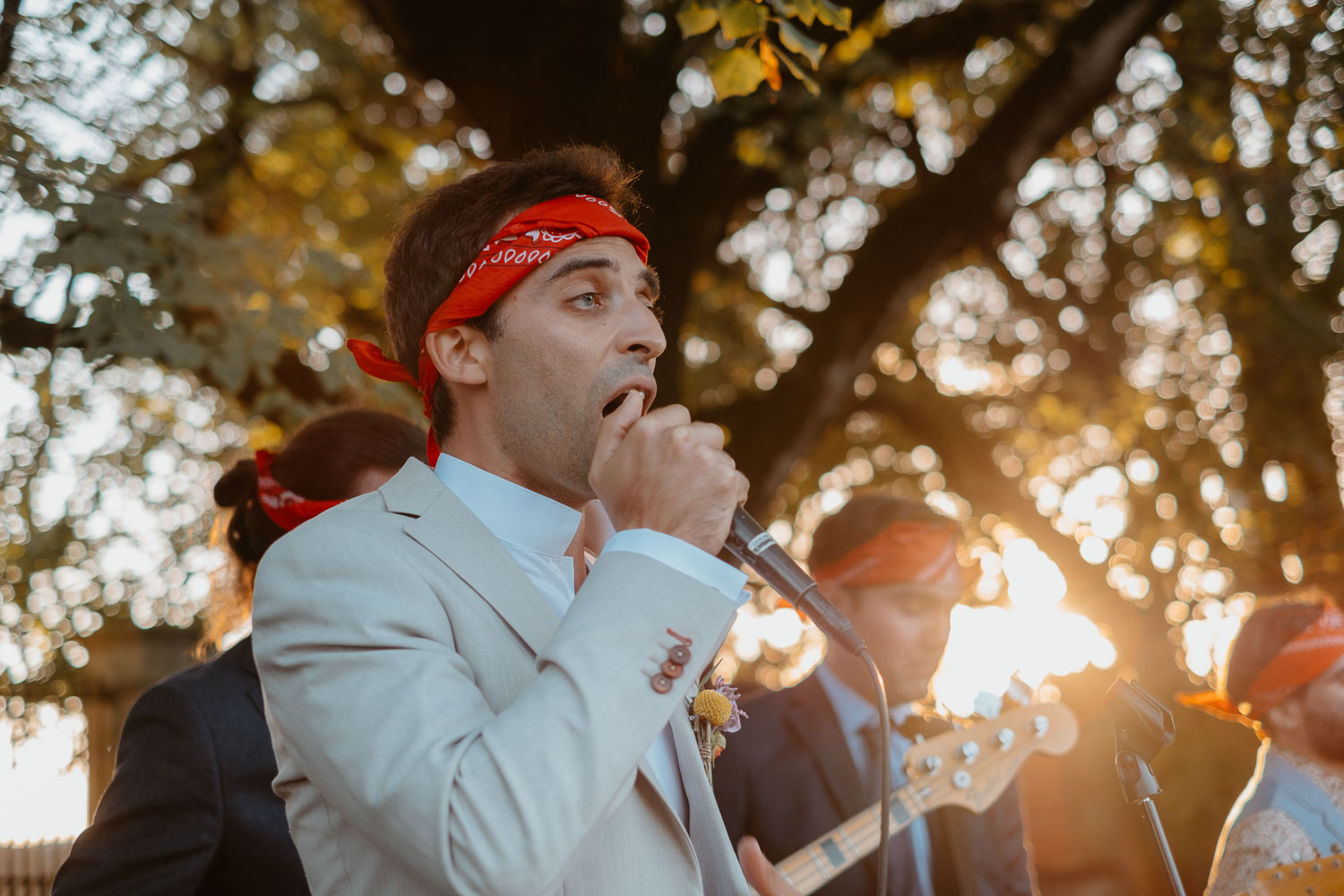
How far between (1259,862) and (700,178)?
4593mm

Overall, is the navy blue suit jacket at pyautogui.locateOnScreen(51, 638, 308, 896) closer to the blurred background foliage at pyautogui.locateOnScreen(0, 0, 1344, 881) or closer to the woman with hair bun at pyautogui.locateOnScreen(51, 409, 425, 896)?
the woman with hair bun at pyautogui.locateOnScreen(51, 409, 425, 896)

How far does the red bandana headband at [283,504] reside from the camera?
2.83 m

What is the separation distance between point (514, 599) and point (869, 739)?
2.24m

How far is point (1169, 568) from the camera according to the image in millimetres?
9438

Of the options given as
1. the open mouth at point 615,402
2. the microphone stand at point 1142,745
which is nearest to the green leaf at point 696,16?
the open mouth at point 615,402

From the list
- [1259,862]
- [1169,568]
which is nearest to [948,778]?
[1259,862]

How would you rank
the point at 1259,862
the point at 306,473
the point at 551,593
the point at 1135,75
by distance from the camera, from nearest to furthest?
1. the point at 551,593
2. the point at 306,473
3. the point at 1259,862
4. the point at 1135,75

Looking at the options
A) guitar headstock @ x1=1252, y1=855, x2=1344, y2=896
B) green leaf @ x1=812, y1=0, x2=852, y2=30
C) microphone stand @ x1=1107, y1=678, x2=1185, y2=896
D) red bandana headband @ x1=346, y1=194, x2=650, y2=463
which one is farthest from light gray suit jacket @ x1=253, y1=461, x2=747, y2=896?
guitar headstock @ x1=1252, y1=855, x2=1344, y2=896

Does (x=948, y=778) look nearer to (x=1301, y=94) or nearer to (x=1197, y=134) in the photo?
(x=1301, y=94)

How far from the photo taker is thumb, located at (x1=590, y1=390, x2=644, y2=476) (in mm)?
1564

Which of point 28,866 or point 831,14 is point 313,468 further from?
point 28,866

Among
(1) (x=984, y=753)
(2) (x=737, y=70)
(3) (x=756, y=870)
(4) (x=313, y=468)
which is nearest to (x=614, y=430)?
(3) (x=756, y=870)

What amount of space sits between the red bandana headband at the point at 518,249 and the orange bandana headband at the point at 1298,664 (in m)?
2.87

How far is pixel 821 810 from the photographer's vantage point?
10.9ft
